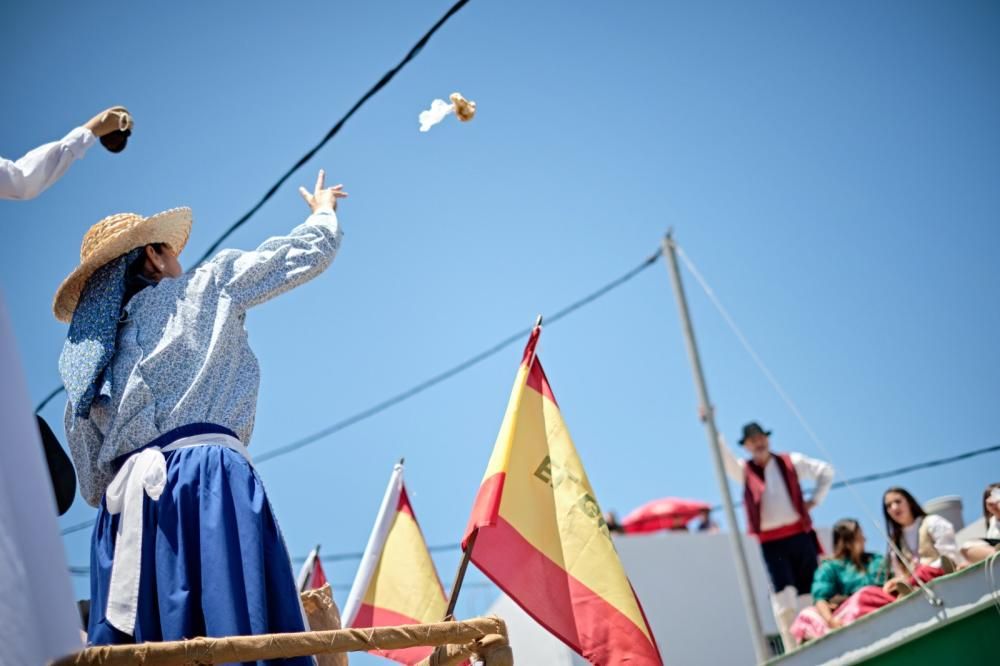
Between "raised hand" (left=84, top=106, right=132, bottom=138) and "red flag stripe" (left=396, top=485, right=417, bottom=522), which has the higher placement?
"raised hand" (left=84, top=106, right=132, bottom=138)

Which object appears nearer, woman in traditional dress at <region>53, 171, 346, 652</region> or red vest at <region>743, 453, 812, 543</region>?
woman in traditional dress at <region>53, 171, 346, 652</region>

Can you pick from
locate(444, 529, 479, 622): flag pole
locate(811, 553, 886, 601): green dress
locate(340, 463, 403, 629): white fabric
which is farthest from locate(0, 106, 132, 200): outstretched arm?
locate(811, 553, 886, 601): green dress

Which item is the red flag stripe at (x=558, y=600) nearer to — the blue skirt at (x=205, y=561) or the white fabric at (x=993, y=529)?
the blue skirt at (x=205, y=561)

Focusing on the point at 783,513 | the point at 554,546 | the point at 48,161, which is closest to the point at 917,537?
the point at 783,513

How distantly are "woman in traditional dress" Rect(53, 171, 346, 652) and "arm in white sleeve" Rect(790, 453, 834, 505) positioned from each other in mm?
5751

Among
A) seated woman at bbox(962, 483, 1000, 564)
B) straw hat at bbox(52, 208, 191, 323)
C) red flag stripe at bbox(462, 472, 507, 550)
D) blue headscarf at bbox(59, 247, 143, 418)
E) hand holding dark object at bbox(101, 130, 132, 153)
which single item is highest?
hand holding dark object at bbox(101, 130, 132, 153)

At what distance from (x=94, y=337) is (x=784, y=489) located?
6113 millimetres

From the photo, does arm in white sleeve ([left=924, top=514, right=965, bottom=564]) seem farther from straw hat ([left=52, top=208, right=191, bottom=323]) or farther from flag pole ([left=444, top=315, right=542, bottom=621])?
straw hat ([left=52, top=208, right=191, bottom=323])

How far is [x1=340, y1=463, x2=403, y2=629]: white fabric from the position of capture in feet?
20.2

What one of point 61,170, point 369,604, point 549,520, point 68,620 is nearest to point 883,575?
point 369,604

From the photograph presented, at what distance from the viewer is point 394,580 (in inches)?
245

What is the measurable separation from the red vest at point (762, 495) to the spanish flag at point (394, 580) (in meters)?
2.96

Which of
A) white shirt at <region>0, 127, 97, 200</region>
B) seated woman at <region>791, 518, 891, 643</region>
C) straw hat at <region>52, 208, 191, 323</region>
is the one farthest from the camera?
seated woman at <region>791, 518, 891, 643</region>

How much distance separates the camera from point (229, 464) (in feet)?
9.61
